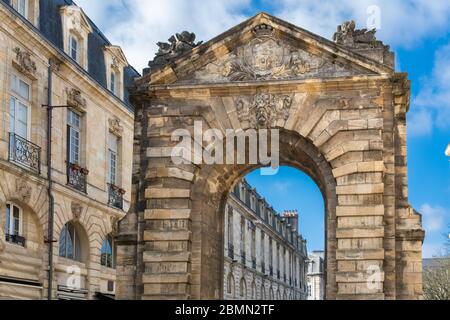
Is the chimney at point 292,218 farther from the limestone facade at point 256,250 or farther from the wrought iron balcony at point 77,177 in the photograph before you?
the wrought iron balcony at point 77,177

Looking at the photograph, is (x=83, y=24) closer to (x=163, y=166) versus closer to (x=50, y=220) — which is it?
(x=50, y=220)

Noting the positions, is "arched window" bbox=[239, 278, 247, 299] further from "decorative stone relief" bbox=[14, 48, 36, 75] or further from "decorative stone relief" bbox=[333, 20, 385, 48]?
"decorative stone relief" bbox=[333, 20, 385, 48]

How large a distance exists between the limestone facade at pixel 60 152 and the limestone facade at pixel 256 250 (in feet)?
31.0

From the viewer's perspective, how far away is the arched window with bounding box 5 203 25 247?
1900 centimetres

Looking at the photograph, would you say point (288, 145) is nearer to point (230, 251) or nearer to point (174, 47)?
point (174, 47)

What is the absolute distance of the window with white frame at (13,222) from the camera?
18984mm

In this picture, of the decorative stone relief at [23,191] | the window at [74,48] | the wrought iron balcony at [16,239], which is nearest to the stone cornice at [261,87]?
the decorative stone relief at [23,191]

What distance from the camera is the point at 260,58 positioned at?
51.1ft

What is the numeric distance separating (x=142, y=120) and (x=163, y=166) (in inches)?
40.2

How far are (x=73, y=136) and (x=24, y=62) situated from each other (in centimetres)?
357

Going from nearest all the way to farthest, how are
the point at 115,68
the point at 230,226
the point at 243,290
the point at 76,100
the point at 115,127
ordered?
1. the point at 76,100
2. the point at 115,127
3. the point at 115,68
4. the point at 230,226
5. the point at 243,290

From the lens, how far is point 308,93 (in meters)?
15.3

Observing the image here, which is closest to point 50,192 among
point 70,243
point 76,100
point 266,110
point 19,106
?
point 19,106
